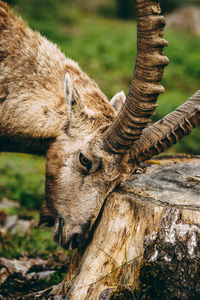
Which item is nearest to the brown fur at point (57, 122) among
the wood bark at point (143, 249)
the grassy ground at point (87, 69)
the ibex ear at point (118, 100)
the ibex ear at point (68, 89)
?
the ibex ear at point (68, 89)

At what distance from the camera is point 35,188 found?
7453 millimetres

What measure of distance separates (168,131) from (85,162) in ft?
3.38

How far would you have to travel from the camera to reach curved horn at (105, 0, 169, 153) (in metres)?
2.99

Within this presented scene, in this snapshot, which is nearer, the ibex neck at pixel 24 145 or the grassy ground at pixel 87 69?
the ibex neck at pixel 24 145

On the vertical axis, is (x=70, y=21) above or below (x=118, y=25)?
below

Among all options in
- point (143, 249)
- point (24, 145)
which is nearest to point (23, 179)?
point (24, 145)

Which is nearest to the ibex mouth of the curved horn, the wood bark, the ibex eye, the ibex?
the ibex

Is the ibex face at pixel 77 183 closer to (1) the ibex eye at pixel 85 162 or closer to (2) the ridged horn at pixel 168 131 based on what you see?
(1) the ibex eye at pixel 85 162

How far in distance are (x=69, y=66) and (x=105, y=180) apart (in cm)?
186

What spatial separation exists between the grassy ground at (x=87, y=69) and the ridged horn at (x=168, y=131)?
253cm

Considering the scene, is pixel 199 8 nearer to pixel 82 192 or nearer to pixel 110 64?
pixel 110 64

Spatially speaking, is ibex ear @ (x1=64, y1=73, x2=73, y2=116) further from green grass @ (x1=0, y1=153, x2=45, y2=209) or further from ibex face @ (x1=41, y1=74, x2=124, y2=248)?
Answer: green grass @ (x1=0, y1=153, x2=45, y2=209)

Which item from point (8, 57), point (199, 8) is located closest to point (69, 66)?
point (8, 57)

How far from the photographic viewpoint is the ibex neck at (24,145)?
16.1 feet
